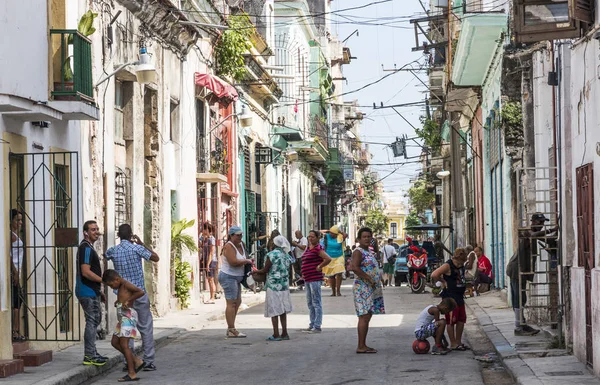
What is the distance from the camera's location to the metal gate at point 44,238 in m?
14.8

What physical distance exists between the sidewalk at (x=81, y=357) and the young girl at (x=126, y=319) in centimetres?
58

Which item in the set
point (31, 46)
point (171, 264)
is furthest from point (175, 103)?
point (31, 46)

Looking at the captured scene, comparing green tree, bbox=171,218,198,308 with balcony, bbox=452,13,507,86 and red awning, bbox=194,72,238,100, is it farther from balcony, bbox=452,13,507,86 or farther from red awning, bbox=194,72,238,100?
balcony, bbox=452,13,507,86

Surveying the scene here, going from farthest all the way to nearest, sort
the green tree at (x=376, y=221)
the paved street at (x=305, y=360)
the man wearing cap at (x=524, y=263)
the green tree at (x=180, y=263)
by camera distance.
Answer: the green tree at (x=376, y=221), the green tree at (x=180, y=263), the man wearing cap at (x=524, y=263), the paved street at (x=305, y=360)

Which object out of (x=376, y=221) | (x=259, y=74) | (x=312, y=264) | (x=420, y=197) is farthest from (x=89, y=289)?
(x=376, y=221)

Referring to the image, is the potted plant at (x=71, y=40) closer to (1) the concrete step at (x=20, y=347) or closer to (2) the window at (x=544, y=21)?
(1) the concrete step at (x=20, y=347)

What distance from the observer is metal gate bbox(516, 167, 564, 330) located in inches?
617

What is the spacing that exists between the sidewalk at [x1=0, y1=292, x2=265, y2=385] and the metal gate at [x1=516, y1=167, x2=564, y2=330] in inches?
205

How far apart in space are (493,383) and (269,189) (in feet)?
101

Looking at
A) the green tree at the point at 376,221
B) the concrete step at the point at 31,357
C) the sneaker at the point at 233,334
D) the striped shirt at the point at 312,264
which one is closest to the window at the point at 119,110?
the striped shirt at the point at 312,264

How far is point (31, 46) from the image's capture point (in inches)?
592

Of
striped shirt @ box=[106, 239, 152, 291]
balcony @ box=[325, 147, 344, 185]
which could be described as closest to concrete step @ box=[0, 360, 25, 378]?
striped shirt @ box=[106, 239, 152, 291]

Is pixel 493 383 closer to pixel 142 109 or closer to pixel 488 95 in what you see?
pixel 142 109

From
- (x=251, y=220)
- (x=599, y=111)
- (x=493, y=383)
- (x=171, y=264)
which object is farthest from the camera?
(x=251, y=220)
